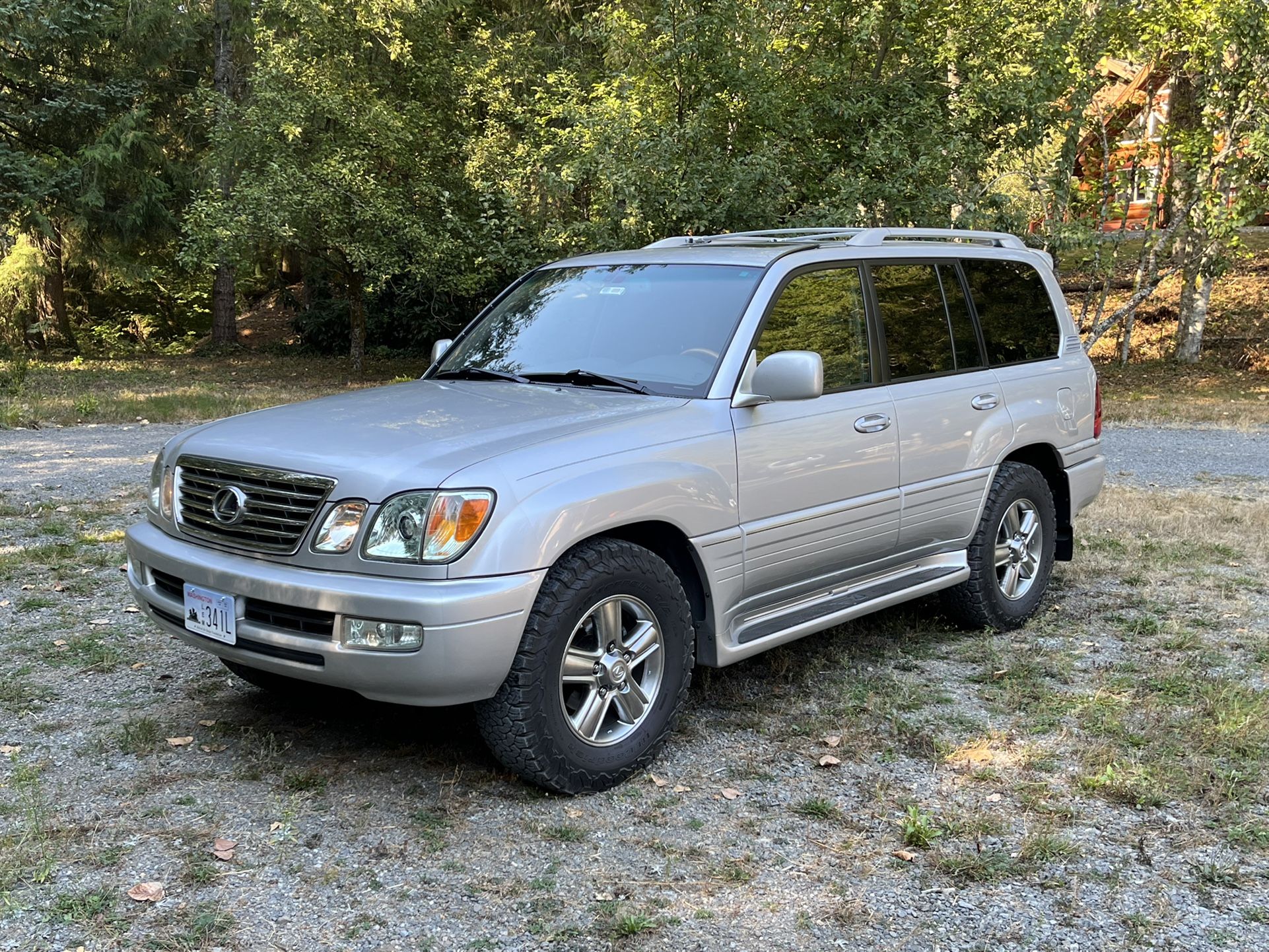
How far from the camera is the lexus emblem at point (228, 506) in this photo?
3850 mm

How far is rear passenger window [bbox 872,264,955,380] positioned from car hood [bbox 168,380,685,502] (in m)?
1.34

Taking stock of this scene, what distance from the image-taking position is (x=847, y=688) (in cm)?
502

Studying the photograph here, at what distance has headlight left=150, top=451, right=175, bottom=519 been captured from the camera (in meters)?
4.21

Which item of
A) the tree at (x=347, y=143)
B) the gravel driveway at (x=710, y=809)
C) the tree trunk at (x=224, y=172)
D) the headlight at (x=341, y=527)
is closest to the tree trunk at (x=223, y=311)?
the tree trunk at (x=224, y=172)

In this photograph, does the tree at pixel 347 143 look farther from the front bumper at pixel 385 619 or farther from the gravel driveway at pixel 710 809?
the front bumper at pixel 385 619

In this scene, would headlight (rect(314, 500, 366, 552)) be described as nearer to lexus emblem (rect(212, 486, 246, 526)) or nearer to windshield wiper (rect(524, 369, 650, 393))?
lexus emblem (rect(212, 486, 246, 526))

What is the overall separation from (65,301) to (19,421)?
16.4m

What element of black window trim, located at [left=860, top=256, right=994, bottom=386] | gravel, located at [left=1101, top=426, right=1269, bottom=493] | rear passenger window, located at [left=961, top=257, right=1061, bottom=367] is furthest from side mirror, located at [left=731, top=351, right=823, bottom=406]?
gravel, located at [left=1101, top=426, right=1269, bottom=493]

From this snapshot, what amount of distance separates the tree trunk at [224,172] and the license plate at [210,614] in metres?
16.2

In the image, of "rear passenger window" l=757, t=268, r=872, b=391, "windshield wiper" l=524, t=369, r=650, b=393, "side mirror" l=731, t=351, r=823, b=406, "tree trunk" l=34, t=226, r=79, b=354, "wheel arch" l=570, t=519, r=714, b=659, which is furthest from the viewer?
"tree trunk" l=34, t=226, r=79, b=354

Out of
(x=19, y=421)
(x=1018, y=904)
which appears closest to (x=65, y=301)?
(x=19, y=421)

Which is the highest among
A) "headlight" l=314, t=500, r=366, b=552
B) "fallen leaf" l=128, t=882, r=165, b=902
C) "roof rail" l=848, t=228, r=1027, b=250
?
"roof rail" l=848, t=228, r=1027, b=250

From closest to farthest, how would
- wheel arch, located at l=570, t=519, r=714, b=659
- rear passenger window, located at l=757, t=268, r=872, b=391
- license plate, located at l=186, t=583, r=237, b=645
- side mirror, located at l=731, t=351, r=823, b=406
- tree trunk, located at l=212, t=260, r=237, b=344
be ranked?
license plate, located at l=186, t=583, r=237, b=645
wheel arch, located at l=570, t=519, r=714, b=659
side mirror, located at l=731, t=351, r=823, b=406
rear passenger window, located at l=757, t=268, r=872, b=391
tree trunk, located at l=212, t=260, r=237, b=344

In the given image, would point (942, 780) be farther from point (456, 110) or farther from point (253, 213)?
point (456, 110)
